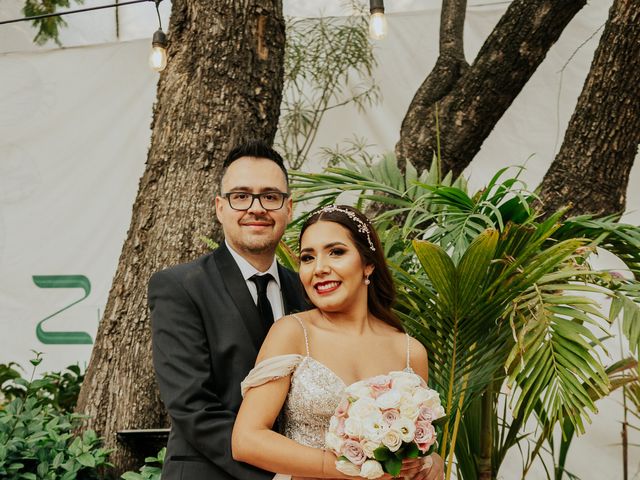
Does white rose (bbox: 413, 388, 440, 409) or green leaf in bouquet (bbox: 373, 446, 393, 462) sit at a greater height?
white rose (bbox: 413, 388, 440, 409)

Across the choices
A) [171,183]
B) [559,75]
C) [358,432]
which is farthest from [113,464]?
[559,75]

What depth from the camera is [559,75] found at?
216 inches

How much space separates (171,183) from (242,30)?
84 cm

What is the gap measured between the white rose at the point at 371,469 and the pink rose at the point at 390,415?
100 millimetres

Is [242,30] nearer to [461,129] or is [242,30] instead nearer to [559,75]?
[461,129]

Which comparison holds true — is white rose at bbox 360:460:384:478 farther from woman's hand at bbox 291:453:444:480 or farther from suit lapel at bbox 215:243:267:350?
suit lapel at bbox 215:243:267:350

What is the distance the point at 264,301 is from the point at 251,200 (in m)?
0.32

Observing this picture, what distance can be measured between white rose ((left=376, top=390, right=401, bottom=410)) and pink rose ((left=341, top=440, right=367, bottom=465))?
106 mm

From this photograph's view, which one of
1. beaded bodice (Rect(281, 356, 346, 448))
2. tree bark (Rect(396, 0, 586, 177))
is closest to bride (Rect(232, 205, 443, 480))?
beaded bodice (Rect(281, 356, 346, 448))

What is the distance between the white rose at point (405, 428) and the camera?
5.65ft

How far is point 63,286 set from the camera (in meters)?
6.09

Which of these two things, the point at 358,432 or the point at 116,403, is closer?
the point at 358,432

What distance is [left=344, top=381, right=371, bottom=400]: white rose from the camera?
5.91 feet

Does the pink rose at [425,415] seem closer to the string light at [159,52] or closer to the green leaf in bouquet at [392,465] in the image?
the green leaf in bouquet at [392,465]
